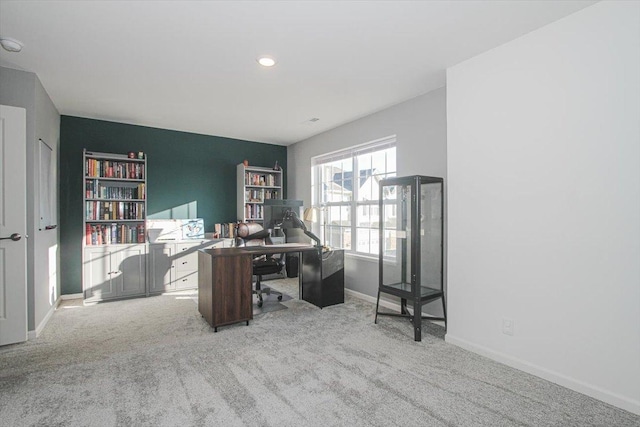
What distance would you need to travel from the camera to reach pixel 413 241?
124 inches

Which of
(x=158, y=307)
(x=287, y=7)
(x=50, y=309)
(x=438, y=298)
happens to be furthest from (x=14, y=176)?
(x=438, y=298)

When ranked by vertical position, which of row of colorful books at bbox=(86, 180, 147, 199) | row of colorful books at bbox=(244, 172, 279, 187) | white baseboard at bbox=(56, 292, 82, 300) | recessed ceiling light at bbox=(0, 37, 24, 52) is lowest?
white baseboard at bbox=(56, 292, 82, 300)

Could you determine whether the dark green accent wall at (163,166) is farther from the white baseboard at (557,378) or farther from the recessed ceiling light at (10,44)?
the white baseboard at (557,378)

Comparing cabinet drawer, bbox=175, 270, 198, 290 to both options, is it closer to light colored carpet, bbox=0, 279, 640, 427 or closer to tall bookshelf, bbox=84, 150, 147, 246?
tall bookshelf, bbox=84, 150, 147, 246

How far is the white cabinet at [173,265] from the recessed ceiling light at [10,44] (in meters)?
2.71

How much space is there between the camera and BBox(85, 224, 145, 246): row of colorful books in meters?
4.42

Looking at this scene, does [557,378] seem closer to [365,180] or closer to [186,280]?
[365,180]

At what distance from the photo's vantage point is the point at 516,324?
2.50 meters

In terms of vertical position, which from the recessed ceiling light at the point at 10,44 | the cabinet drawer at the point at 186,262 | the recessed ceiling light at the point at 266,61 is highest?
the recessed ceiling light at the point at 10,44

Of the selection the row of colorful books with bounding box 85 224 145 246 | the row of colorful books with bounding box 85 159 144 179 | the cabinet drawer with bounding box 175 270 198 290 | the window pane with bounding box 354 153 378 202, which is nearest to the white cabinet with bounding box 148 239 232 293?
the cabinet drawer with bounding box 175 270 198 290

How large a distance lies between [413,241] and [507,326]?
3.36 feet

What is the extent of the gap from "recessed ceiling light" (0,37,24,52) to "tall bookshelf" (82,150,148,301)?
1970mm

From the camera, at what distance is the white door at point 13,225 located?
9.27 ft

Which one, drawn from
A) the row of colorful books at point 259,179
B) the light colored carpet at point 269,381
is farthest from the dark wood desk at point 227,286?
the row of colorful books at point 259,179
